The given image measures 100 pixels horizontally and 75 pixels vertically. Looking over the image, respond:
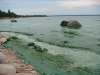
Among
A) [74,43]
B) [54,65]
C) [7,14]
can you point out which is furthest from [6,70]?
[7,14]

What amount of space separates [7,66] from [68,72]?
A: 4284 millimetres

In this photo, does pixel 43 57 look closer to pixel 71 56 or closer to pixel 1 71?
pixel 71 56

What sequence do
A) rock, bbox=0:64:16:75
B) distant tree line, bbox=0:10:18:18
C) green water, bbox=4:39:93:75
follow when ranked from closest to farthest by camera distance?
rock, bbox=0:64:16:75, green water, bbox=4:39:93:75, distant tree line, bbox=0:10:18:18

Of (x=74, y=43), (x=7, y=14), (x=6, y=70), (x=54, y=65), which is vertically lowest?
(x=7, y=14)

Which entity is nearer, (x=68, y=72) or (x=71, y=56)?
(x=68, y=72)

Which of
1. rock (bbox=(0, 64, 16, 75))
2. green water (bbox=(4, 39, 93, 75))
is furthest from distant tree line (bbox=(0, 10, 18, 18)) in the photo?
rock (bbox=(0, 64, 16, 75))

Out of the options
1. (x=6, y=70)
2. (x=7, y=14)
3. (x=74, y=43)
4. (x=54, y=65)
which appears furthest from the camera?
(x=7, y=14)

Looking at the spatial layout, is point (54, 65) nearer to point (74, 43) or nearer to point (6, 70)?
point (6, 70)

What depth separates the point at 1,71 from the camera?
33.4 feet

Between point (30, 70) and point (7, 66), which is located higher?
point (7, 66)

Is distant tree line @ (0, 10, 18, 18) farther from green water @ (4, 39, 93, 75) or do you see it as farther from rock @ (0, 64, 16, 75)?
rock @ (0, 64, 16, 75)

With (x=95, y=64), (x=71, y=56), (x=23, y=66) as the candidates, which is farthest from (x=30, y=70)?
(x=71, y=56)

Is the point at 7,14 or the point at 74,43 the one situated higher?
the point at 74,43

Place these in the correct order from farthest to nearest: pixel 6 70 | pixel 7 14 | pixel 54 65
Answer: pixel 7 14 → pixel 54 65 → pixel 6 70
